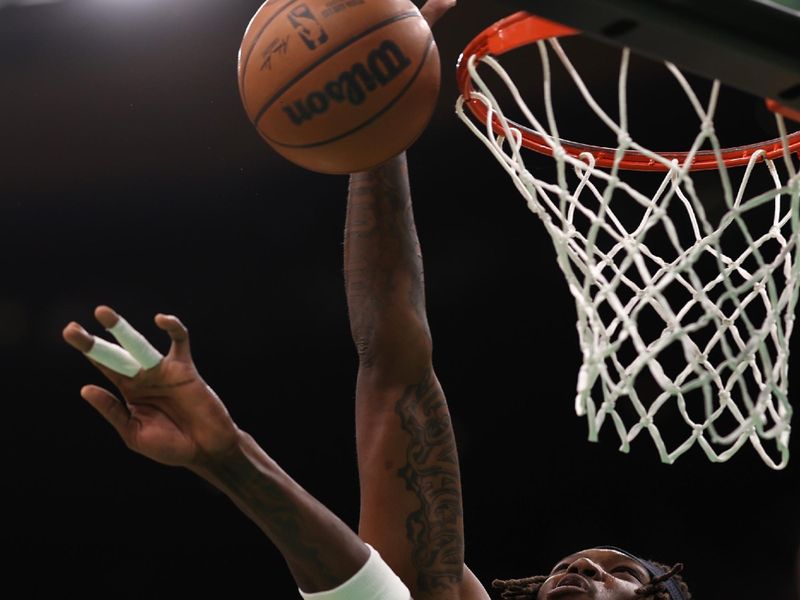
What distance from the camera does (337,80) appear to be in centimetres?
175

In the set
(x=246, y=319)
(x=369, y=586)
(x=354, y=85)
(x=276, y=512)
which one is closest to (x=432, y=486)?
(x=369, y=586)

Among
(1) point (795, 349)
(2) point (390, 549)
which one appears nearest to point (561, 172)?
(2) point (390, 549)

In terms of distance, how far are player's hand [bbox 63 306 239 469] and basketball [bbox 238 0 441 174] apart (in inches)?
17.2

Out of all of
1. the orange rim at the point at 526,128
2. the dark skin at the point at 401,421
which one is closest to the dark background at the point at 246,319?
the dark skin at the point at 401,421

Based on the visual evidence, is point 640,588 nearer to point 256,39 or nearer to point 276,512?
point 276,512

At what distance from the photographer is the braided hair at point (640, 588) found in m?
2.46

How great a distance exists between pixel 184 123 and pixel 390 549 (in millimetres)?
2098

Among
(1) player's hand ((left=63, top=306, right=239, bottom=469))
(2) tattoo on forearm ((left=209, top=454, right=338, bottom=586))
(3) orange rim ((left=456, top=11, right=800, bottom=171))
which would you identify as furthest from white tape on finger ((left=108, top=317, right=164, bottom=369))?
(3) orange rim ((left=456, top=11, right=800, bottom=171))

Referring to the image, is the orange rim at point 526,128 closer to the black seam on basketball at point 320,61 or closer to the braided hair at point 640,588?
the black seam on basketball at point 320,61

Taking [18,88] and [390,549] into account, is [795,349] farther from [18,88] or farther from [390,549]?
[18,88]

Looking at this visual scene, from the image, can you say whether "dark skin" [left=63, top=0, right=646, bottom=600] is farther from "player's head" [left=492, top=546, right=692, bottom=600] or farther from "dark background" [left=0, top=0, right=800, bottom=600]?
"dark background" [left=0, top=0, right=800, bottom=600]

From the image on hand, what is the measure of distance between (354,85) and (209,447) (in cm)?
63

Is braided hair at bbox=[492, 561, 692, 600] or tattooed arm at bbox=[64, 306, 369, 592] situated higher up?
tattooed arm at bbox=[64, 306, 369, 592]

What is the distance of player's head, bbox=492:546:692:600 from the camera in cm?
242
